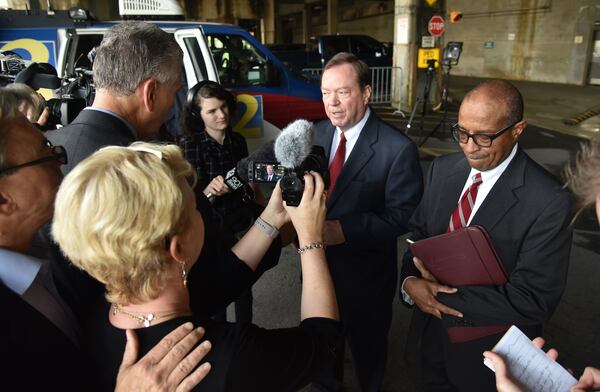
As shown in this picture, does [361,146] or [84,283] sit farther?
[361,146]

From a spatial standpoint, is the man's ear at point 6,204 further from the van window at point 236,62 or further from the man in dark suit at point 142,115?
the van window at point 236,62

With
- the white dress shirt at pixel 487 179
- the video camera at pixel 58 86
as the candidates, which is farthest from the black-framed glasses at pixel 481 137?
the video camera at pixel 58 86

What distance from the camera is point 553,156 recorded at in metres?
6.77

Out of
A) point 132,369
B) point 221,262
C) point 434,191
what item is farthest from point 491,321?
point 132,369

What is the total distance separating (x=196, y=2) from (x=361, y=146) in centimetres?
2100

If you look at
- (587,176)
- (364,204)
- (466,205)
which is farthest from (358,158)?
(587,176)

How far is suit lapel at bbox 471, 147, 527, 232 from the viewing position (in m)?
1.56

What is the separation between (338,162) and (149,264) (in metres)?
1.22

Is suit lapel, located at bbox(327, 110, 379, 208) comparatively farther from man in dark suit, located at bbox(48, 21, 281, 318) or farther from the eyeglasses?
the eyeglasses

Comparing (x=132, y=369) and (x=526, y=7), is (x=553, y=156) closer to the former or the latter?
(x=132, y=369)

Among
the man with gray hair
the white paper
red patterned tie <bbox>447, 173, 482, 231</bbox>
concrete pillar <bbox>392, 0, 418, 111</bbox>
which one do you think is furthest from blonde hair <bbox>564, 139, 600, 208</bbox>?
concrete pillar <bbox>392, 0, 418, 111</bbox>

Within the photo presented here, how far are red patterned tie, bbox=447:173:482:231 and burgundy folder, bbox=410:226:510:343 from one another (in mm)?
191

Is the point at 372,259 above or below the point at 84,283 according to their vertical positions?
below

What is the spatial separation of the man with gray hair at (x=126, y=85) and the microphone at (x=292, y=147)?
54 cm
